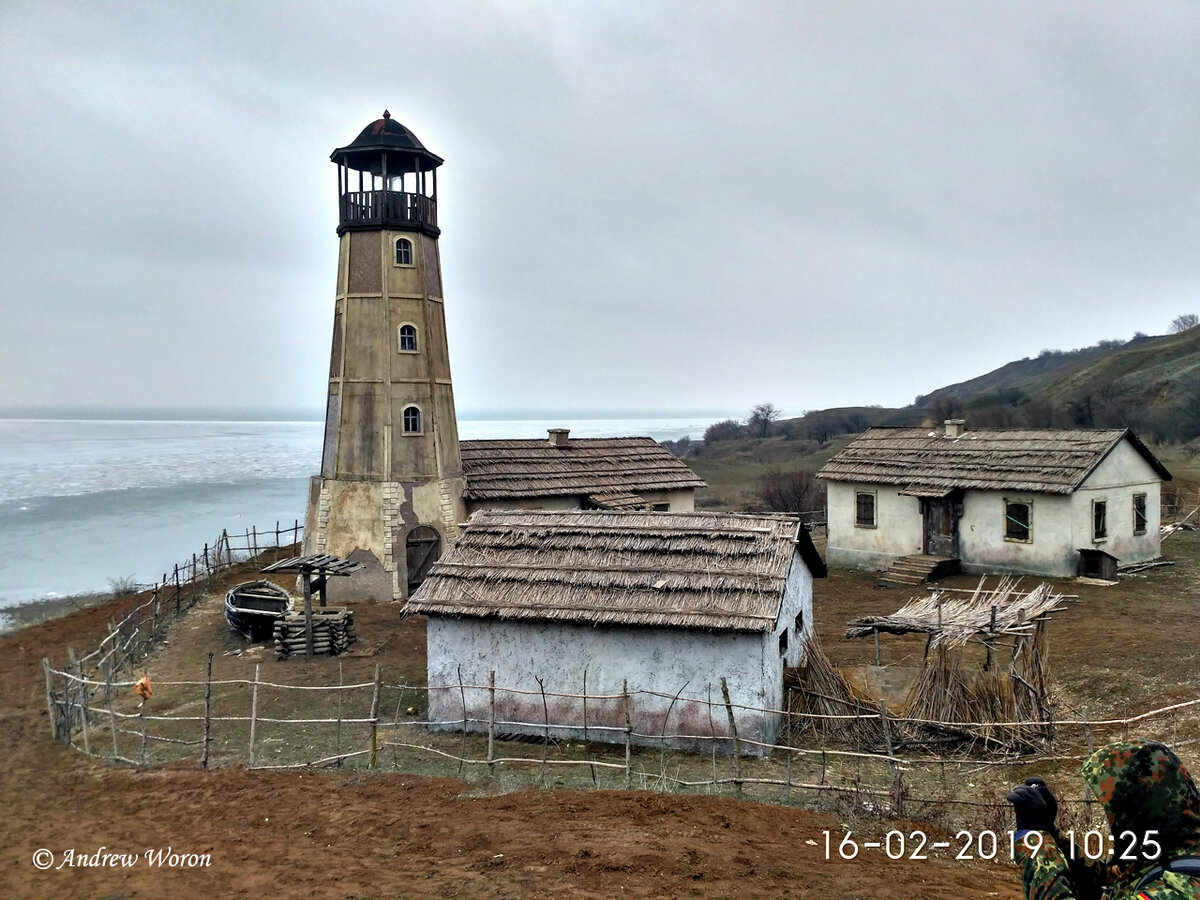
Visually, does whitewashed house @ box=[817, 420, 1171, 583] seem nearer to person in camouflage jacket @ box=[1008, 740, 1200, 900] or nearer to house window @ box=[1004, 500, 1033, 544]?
house window @ box=[1004, 500, 1033, 544]

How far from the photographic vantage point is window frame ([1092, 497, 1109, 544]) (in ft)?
77.9


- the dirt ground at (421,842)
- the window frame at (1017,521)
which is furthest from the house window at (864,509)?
the dirt ground at (421,842)

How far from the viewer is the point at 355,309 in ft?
79.0

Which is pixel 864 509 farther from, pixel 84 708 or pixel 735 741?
pixel 84 708

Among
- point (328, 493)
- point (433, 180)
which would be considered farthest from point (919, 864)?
point (433, 180)

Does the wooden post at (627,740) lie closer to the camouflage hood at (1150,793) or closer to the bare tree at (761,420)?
the camouflage hood at (1150,793)

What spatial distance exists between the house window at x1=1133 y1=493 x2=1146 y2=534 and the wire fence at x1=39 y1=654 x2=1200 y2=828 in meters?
14.3

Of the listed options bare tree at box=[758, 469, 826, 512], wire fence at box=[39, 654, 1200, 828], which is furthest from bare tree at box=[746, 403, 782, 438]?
wire fence at box=[39, 654, 1200, 828]

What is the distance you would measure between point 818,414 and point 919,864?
325 ft

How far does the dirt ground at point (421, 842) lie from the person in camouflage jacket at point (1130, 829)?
174 inches

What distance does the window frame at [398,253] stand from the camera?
24180mm

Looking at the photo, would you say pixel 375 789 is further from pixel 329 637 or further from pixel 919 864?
pixel 329 637

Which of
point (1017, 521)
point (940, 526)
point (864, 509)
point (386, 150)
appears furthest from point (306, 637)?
point (1017, 521)

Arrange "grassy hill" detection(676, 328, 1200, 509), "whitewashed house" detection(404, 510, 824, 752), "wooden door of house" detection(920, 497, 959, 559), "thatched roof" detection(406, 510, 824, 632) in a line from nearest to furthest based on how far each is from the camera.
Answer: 1. "whitewashed house" detection(404, 510, 824, 752)
2. "thatched roof" detection(406, 510, 824, 632)
3. "wooden door of house" detection(920, 497, 959, 559)
4. "grassy hill" detection(676, 328, 1200, 509)
